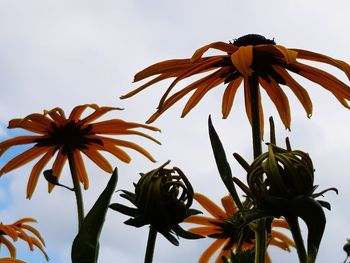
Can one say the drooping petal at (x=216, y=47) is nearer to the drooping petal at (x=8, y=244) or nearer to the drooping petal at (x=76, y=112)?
the drooping petal at (x=76, y=112)

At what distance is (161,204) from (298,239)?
28cm

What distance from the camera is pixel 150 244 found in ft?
4.07

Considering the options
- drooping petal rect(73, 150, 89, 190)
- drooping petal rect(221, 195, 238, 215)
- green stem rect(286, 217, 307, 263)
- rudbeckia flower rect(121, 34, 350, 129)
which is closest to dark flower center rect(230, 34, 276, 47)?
rudbeckia flower rect(121, 34, 350, 129)

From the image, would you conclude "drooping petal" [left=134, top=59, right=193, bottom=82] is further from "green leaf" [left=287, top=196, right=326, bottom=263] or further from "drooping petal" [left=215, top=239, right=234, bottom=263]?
"drooping petal" [left=215, top=239, right=234, bottom=263]

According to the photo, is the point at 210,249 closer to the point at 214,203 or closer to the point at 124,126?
the point at 214,203

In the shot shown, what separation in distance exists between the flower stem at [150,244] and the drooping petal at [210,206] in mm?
1399

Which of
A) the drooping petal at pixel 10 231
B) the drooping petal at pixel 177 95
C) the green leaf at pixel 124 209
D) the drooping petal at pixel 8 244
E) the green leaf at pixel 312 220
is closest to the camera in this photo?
the green leaf at pixel 312 220

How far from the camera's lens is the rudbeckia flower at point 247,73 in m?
1.59

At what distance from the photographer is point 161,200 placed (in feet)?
3.93

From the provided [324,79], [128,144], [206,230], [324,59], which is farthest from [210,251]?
[324,59]

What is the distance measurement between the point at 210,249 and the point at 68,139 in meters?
0.76

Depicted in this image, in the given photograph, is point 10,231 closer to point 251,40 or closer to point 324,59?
point 251,40

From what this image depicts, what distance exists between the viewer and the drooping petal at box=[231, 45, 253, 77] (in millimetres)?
1508

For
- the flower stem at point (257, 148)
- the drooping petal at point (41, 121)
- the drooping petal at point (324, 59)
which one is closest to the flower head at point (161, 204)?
the flower stem at point (257, 148)
